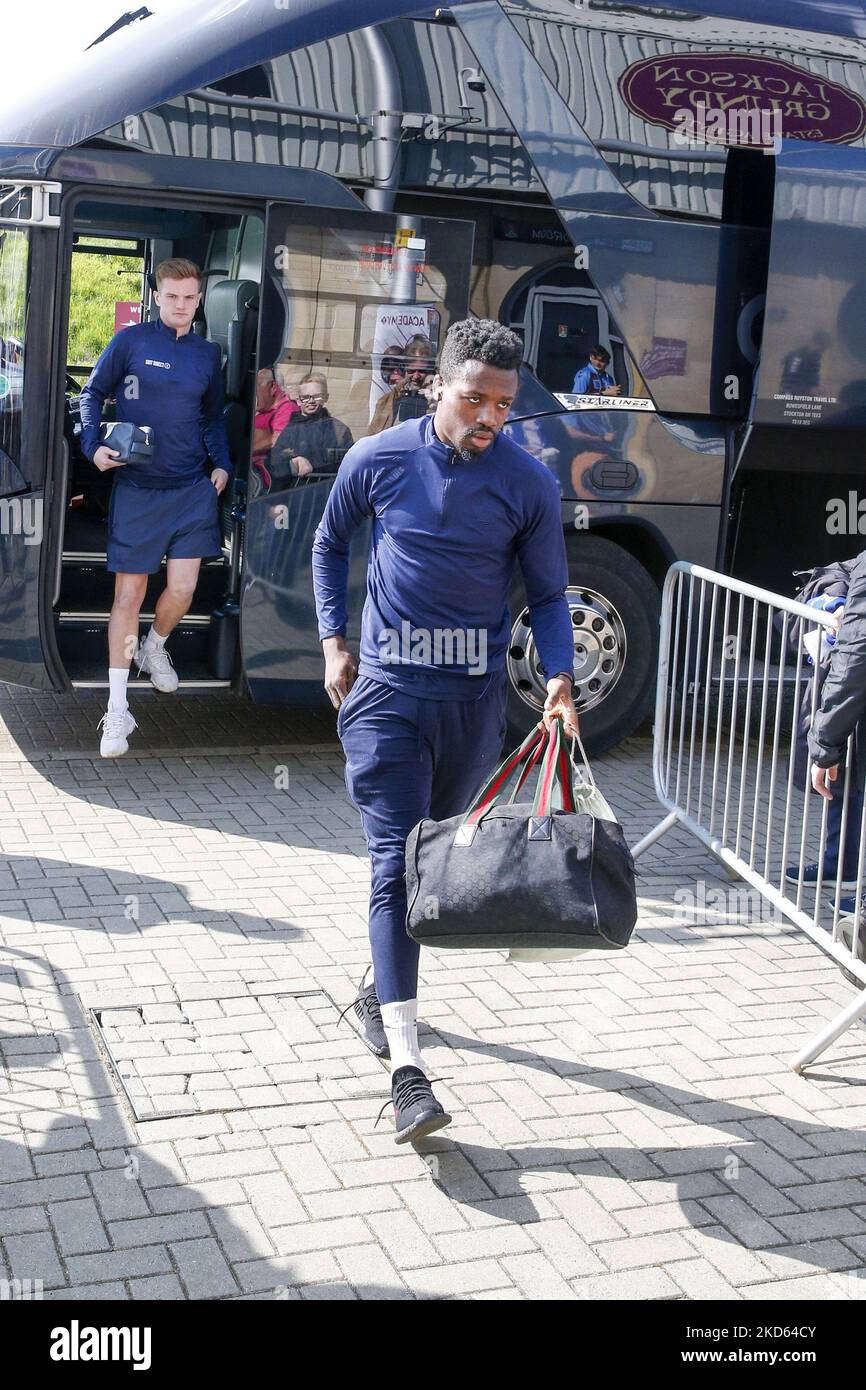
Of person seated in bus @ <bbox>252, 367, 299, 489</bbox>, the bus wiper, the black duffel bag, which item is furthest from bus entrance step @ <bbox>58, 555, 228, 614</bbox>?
the black duffel bag

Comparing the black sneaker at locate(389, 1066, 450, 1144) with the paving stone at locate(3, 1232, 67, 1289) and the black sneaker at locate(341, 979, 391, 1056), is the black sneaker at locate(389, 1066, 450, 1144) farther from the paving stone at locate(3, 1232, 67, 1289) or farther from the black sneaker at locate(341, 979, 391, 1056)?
the paving stone at locate(3, 1232, 67, 1289)

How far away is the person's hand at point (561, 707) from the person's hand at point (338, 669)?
0.56 metres

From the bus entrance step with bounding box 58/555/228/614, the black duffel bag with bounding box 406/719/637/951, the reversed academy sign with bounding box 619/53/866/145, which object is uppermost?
the reversed academy sign with bounding box 619/53/866/145

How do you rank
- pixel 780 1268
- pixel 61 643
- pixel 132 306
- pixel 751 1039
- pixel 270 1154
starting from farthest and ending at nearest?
1. pixel 132 306
2. pixel 61 643
3. pixel 751 1039
4. pixel 270 1154
5. pixel 780 1268

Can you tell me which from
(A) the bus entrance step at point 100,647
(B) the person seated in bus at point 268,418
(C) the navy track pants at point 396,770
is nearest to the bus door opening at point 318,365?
(B) the person seated in bus at point 268,418

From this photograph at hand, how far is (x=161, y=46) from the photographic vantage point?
6.88 m

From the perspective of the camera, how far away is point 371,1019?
468 cm

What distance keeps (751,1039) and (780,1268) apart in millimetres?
1334

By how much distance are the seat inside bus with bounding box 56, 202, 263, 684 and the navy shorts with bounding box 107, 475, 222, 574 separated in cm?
32

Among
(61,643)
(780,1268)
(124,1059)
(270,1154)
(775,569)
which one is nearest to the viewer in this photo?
(780,1268)

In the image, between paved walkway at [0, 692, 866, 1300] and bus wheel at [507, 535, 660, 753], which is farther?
bus wheel at [507, 535, 660, 753]

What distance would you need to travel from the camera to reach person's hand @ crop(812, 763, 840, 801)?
5.04 meters

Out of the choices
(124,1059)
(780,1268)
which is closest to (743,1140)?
(780,1268)

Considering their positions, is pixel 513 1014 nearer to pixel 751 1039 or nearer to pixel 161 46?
pixel 751 1039
